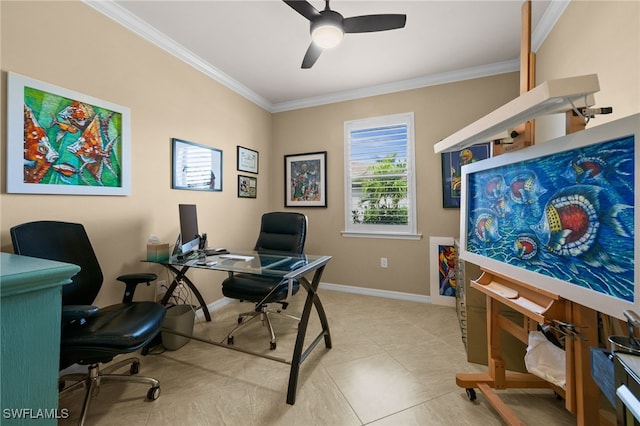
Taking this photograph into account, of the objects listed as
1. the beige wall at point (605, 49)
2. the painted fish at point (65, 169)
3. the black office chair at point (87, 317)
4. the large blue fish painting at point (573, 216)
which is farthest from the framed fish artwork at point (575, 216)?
the painted fish at point (65, 169)

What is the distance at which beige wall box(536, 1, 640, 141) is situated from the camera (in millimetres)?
1253

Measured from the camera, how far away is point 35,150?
1571 mm

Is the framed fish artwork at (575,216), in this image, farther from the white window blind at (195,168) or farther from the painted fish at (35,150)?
the painted fish at (35,150)

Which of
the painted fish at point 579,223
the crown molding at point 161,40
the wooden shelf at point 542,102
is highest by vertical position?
the crown molding at point 161,40

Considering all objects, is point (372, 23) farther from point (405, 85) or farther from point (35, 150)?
point (35, 150)

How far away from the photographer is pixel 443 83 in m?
2.99

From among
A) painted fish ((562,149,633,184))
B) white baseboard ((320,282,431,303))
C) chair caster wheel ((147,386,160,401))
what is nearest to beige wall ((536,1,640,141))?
painted fish ((562,149,633,184))

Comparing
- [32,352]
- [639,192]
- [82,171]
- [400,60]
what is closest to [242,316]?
[82,171]

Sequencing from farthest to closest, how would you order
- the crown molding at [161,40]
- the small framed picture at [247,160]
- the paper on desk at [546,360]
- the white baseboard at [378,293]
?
the small framed picture at [247,160]
the white baseboard at [378,293]
the crown molding at [161,40]
the paper on desk at [546,360]

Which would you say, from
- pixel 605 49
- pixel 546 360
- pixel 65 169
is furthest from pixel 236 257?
pixel 605 49

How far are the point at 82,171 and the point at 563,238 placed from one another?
2.78 meters

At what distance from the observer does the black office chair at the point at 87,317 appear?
126 centimetres

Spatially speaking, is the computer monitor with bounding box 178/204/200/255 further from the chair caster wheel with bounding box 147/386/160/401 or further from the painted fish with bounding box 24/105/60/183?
the chair caster wheel with bounding box 147/386/160/401

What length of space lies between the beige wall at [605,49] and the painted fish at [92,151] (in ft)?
10.6
